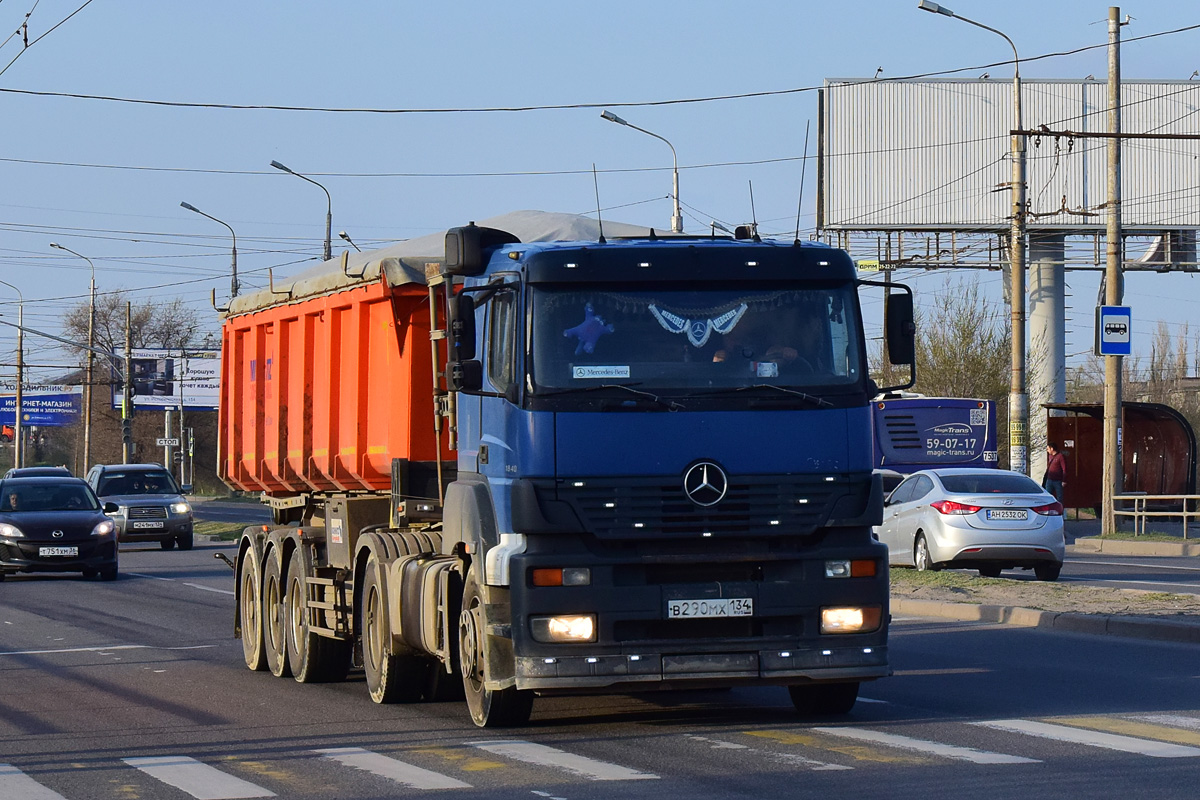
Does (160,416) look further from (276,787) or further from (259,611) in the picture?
(276,787)

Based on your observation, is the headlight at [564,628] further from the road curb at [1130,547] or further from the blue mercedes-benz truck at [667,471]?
the road curb at [1130,547]

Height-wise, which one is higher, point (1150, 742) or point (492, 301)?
point (492, 301)

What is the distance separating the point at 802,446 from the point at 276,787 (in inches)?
132

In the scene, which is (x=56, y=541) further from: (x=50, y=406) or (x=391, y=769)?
(x=50, y=406)

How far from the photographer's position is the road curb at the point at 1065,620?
15273 millimetres

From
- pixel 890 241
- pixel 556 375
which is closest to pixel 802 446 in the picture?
pixel 556 375

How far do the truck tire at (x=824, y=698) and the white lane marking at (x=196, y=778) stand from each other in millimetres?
3606

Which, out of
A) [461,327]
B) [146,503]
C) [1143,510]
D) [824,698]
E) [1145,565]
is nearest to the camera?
[461,327]

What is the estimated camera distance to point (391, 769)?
29.2 feet

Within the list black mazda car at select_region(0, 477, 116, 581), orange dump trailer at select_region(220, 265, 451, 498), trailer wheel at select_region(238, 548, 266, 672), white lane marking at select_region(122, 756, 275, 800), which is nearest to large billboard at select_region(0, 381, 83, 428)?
black mazda car at select_region(0, 477, 116, 581)

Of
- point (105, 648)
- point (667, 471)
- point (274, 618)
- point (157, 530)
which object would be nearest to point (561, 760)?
point (667, 471)

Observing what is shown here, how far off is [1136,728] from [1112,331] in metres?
20.7


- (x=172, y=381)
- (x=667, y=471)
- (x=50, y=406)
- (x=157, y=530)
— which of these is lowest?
(x=157, y=530)

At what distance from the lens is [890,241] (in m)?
56.7
